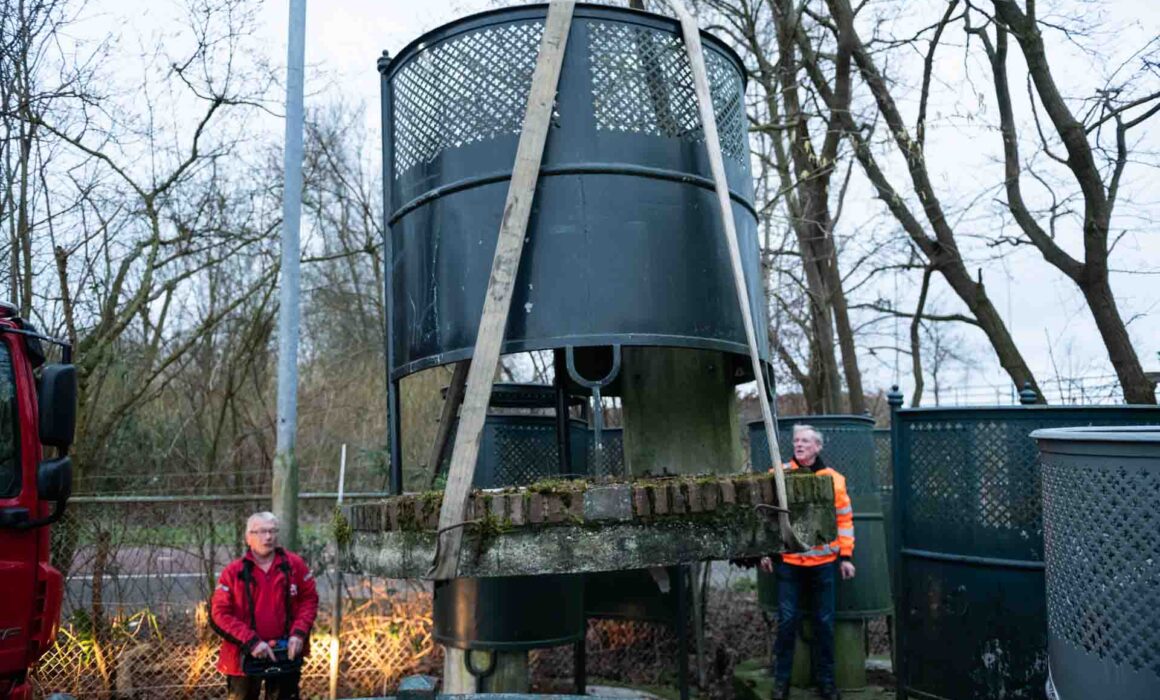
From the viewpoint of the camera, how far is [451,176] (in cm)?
461

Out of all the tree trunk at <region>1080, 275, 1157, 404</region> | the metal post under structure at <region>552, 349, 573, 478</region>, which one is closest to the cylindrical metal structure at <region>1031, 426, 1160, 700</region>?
the metal post under structure at <region>552, 349, 573, 478</region>

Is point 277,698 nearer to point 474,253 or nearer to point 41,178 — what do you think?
point 474,253

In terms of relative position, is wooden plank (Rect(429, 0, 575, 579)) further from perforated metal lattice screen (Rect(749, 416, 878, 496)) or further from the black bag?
perforated metal lattice screen (Rect(749, 416, 878, 496))

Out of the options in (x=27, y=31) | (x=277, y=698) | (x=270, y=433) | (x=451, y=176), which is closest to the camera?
(x=451, y=176)

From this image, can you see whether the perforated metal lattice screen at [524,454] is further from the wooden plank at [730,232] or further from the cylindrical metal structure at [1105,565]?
the cylindrical metal structure at [1105,565]

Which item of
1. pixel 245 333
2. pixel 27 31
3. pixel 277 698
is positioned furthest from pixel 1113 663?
pixel 245 333

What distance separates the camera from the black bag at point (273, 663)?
546 centimetres

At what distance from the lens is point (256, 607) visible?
555 cm

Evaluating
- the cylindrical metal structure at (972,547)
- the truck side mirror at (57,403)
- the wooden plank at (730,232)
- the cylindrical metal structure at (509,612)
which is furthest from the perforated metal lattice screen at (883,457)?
the truck side mirror at (57,403)

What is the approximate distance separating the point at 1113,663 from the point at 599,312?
242 centimetres

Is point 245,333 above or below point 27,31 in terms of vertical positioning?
below

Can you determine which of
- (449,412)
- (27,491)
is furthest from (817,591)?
(27,491)

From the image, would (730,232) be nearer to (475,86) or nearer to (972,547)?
(475,86)

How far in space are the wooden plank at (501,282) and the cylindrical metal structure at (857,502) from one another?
4269 millimetres
